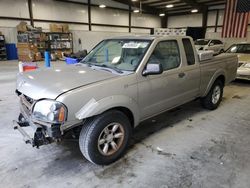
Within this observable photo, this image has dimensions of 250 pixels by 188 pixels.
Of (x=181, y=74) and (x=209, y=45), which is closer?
(x=181, y=74)

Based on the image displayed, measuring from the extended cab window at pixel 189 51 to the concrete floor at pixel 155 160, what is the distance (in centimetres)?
111

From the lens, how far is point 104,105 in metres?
2.18

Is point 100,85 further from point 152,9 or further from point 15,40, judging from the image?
point 152,9

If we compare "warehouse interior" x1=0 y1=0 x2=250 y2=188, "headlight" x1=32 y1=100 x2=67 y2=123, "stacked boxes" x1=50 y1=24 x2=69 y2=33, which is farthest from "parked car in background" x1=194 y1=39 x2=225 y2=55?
"headlight" x1=32 y1=100 x2=67 y2=123

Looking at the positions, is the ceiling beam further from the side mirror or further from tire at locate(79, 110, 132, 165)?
tire at locate(79, 110, 132, 165)

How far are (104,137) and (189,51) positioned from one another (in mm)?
2086

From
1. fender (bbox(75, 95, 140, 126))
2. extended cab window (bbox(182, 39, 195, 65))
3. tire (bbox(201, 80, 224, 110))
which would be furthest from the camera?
tire (bbox(201, 80, 224, 110))

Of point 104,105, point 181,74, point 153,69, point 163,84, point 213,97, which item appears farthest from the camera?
point 213,97

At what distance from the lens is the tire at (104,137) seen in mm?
2188

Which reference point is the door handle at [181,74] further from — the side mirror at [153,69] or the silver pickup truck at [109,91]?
the side mirror at [153,69]

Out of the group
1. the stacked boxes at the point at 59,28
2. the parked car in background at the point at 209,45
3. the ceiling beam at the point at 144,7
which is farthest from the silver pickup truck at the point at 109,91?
the ceiling beam at the point at 144,7

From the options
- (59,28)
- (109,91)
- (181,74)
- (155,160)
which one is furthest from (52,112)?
(59,28)

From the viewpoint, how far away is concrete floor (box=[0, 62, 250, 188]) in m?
2.18

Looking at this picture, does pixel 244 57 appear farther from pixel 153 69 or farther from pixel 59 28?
pixel 59 28
